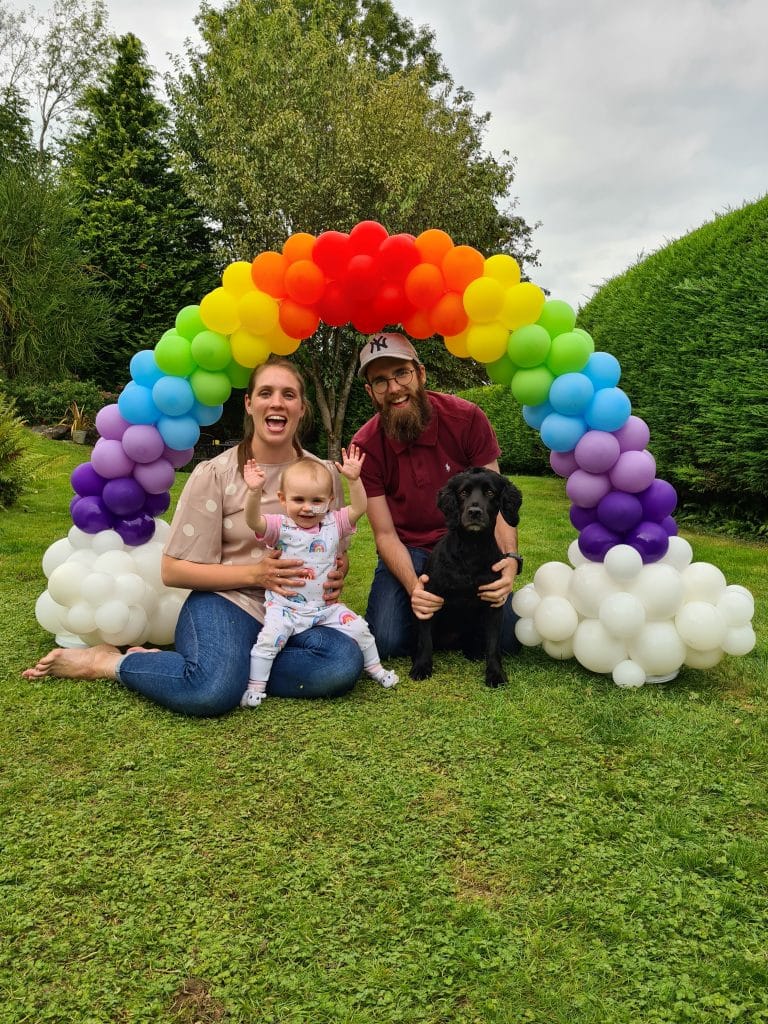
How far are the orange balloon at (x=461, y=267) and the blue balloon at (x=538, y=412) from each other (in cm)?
75

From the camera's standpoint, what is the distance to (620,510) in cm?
343

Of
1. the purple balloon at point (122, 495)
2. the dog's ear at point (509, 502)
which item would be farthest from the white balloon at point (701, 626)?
the purple balloon at point (122, 495)

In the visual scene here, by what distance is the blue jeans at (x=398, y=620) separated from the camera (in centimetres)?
402

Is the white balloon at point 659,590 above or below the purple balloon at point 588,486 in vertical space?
below

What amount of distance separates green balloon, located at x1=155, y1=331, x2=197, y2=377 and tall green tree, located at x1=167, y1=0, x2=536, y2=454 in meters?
13.4

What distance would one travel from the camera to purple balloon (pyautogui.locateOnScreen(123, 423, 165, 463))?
12.0ft

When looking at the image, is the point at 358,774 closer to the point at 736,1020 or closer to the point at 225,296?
the point at 736,1020

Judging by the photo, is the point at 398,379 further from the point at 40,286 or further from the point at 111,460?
the point at 40,286

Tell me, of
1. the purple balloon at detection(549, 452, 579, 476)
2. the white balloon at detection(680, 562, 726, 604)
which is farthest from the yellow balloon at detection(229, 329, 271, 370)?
the white balloon at detection(680, 562, 726, 604)

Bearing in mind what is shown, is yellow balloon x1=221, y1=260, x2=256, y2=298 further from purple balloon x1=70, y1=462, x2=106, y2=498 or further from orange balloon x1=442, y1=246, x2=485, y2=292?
purple balloon x1=70, y1=462, x2=106, y2=498

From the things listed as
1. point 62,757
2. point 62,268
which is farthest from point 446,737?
point 62,268

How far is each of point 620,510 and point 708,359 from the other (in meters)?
4.77

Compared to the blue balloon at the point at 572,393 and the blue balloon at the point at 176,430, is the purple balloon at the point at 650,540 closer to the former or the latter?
the blue balloon at the point at 572,393

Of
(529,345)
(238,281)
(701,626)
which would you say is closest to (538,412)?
(529,345)
